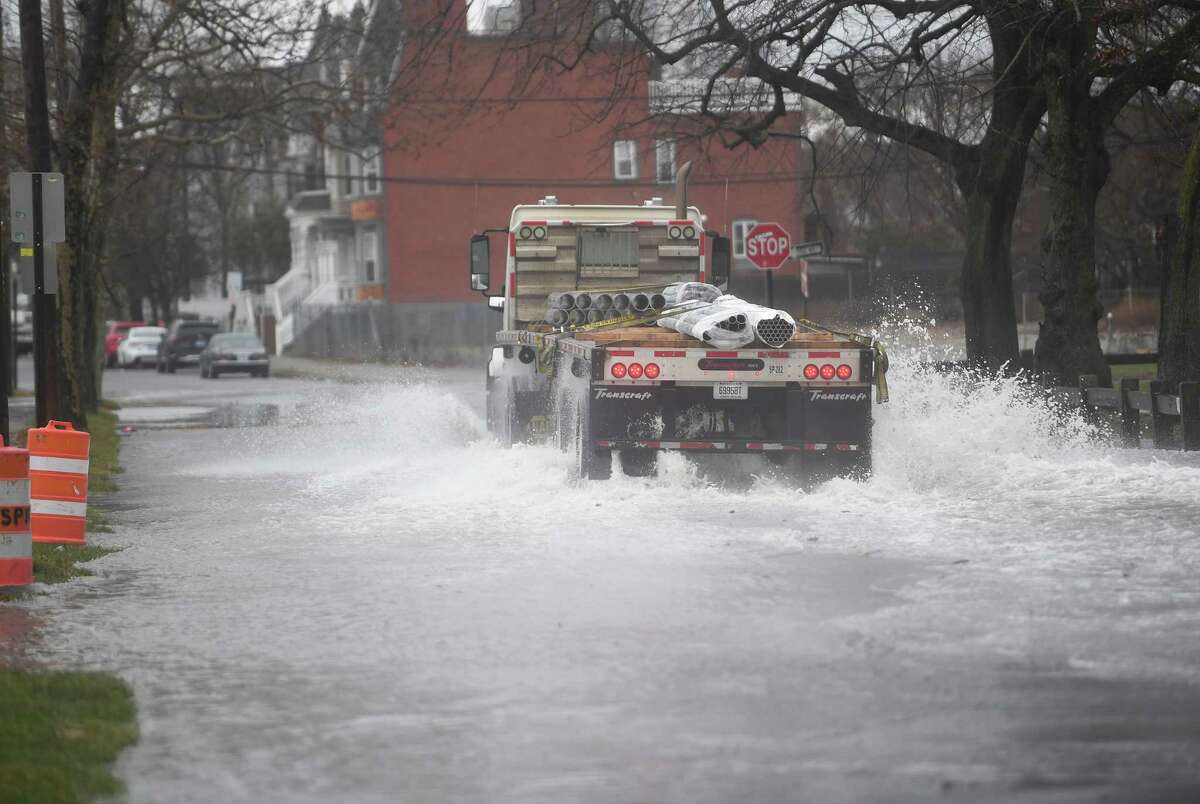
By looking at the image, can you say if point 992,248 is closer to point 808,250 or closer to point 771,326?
point 808,250

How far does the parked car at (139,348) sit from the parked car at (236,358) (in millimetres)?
14222

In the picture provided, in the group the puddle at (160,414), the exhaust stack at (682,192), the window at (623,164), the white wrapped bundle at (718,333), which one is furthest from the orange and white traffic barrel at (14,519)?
the window at (623,164)

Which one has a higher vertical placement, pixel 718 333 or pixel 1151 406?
Result: pixel 718 333

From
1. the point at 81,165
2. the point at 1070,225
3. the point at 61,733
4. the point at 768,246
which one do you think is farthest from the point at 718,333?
the point at 768,246

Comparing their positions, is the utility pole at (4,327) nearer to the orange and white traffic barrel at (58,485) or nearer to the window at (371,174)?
the orange and white traffic barrel at (58,485)

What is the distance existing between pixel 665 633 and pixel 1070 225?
16597mm

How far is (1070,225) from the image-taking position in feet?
79.1

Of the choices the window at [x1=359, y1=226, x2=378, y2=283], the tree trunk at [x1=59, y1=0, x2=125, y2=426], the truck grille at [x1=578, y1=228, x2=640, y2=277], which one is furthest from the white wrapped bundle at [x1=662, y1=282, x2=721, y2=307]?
the window at [x1=359, y1=226, x2=378, y2=283]

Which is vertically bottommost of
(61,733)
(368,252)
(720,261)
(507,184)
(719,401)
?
(61,733)

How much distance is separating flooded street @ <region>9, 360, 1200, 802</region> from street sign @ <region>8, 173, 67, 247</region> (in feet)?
8.73

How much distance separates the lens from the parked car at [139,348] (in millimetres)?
67812

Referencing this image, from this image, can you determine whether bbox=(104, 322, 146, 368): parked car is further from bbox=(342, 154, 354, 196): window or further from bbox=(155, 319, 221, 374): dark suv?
bbox=(342, 154, 354, 196): window

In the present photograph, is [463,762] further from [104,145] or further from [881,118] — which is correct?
[104,145]

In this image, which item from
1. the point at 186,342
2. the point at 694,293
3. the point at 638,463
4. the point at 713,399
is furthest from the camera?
the point at 186,342
